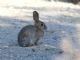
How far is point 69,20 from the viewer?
1495cm

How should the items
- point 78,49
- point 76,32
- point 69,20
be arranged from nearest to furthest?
point 78,49, point 76,32, point 69,20

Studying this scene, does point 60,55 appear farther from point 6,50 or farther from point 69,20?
point 69,20

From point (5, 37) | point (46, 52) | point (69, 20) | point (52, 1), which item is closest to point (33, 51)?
point (46, 52)

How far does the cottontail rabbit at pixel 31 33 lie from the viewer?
27.0ft

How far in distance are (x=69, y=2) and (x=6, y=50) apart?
16.3 m

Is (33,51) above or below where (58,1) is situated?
above

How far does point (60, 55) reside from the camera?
7.48 metres

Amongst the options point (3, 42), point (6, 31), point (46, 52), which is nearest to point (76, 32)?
point (6, 31)

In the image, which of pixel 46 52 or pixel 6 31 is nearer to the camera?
pixel 46 52

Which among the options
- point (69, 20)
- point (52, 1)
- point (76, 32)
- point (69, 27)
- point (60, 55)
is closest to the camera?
point (60, 55)

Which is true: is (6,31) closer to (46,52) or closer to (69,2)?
(46,52)

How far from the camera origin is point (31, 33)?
826cm

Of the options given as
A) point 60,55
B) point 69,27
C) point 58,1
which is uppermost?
point 60,55

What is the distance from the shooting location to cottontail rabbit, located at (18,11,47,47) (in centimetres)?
823
